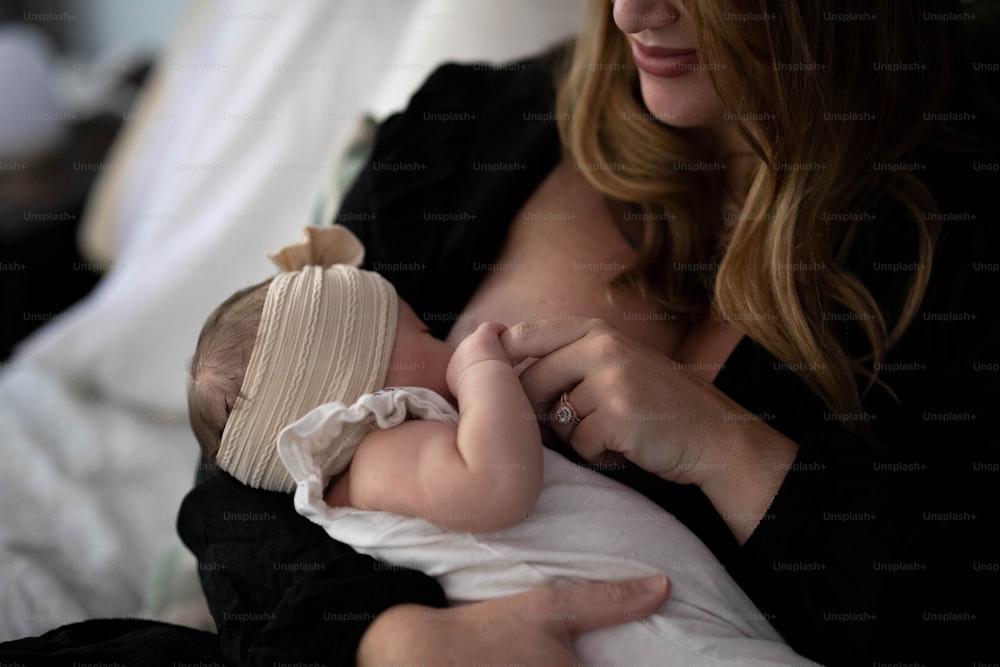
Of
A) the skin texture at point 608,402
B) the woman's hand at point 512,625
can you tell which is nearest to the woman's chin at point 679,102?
the skin texture at point 608,402

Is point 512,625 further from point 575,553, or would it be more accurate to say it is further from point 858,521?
point 858,521

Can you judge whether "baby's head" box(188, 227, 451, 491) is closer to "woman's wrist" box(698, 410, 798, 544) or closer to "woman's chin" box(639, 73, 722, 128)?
"woman's wrist" box(698, 410, 798, 544)

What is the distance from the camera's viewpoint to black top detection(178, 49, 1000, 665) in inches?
36.1

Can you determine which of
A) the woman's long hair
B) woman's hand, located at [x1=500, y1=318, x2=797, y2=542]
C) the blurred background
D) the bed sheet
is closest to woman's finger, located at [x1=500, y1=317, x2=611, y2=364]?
woman's hand, located at [x1=500, y1=318, x2=797, y2=542]

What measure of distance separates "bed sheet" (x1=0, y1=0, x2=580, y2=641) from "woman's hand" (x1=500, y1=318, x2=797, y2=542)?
0.69m

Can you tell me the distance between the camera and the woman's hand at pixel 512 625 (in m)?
0.82

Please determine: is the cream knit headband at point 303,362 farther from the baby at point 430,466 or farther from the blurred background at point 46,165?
the blurred background at point 46,165

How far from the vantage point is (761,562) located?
0.95 m

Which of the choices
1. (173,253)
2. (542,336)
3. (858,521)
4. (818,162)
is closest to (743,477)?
(858,521)

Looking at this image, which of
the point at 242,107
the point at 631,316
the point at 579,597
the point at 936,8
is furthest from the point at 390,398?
the point at 242,107

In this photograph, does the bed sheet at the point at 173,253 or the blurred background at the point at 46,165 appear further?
the blurred background at the point at 46,165

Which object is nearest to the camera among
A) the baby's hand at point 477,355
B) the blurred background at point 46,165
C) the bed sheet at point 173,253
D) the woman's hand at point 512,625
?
the woman's hand at point 512,625

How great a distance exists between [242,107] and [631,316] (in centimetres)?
131

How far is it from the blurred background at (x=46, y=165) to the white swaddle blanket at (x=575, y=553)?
6.96ft
